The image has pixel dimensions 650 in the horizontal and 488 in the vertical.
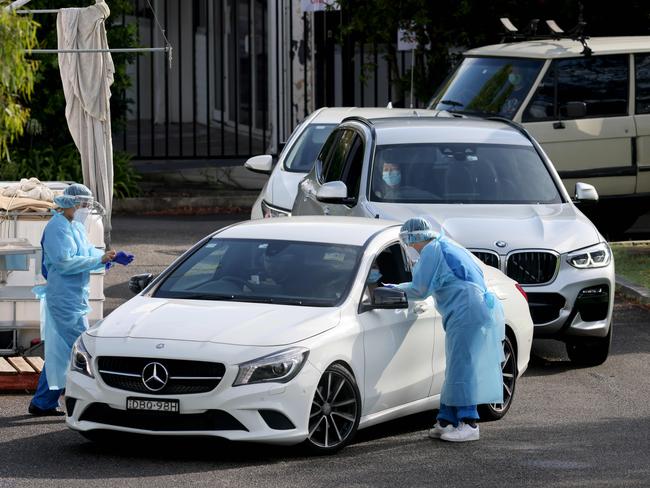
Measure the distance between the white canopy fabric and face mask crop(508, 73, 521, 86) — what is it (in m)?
4.61

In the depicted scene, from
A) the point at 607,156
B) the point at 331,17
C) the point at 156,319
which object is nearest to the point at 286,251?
the point at 156,319

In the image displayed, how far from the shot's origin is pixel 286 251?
10.3 metres

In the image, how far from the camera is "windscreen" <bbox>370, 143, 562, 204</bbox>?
1345 cm

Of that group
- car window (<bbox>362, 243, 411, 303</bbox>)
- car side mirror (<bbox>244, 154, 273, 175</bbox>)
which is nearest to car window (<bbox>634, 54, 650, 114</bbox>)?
car side mirror (<bbox>244, 154, 273, 175</bbox>)

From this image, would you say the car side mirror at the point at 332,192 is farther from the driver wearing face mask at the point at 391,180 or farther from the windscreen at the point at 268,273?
the windscreen at the point at 268,273

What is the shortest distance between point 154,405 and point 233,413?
462mm

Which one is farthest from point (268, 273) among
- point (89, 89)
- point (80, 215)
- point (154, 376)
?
point (89, 89)

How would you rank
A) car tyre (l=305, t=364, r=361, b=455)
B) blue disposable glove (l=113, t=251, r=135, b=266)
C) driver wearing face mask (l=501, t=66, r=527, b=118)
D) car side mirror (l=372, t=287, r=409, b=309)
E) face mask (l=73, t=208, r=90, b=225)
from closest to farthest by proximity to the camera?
1. car tyre (l=305, t=364, r=361, b=455)
2. car side mirror (l=372, t=287, r=409, b=309)
3. blue disposable glove (l=113, t=251, r=135, b=266)
4. face mask (l=73, t=208, r=90, b=225)
5. driver wearing face mask (l=501, t=66, r=527, b=118)

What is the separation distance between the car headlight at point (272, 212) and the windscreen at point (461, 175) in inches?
104

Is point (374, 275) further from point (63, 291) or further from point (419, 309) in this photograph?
point (63, 291)

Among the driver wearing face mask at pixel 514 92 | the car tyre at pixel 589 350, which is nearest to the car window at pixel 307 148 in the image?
the driver wearing face mask at pixel 514 92

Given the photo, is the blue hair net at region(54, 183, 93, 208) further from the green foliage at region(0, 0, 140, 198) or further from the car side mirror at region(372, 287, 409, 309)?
the green foliage at region(0, 0, 140, 198)

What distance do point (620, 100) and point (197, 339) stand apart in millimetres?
10618

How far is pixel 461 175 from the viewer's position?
44.7ft
